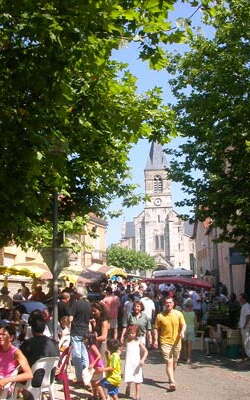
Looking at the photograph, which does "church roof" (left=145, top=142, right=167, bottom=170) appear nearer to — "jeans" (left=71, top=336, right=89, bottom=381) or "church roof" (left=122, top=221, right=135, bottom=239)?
"church roof" (left=122, top=221, right=135, bottom=239)

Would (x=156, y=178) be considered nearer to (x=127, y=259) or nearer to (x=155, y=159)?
(x=155, y=159)

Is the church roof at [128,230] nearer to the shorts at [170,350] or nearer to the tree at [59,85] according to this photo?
the shorts at [170,350]

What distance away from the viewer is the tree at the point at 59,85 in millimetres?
6148

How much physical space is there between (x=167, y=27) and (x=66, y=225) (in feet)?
30.1

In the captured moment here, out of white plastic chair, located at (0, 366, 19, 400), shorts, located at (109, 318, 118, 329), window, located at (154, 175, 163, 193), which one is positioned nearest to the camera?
white plastic chair, located at (0, 366, 19, 400)

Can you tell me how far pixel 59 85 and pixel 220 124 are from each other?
900cm

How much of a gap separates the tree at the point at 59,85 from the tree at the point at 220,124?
5.10 meters

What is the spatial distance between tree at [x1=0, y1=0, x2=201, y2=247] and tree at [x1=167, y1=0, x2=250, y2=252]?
5.10m

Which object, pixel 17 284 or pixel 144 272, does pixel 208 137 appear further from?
pixel 144 272

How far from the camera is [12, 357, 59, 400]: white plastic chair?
6785 mm

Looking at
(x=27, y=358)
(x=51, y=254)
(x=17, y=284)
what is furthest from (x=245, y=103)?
(x=17, y=284)

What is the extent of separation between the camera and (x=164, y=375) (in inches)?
→ 458

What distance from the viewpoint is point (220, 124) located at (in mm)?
14938

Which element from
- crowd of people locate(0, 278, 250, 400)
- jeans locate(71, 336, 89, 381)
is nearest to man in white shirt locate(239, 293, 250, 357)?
crowd of people locate(0, 278, 250, 400)
